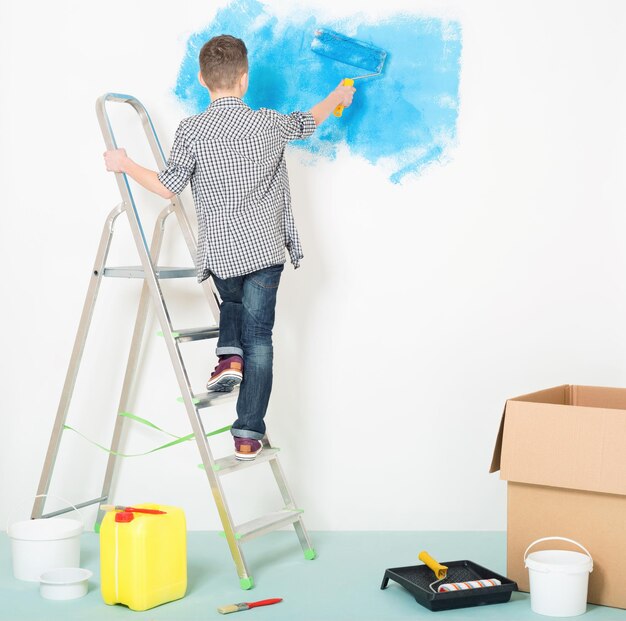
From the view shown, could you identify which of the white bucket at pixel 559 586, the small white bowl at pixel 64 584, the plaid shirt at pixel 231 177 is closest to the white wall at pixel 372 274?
the plaid shirt at pixel 231 177

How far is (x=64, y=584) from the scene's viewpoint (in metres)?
2.46

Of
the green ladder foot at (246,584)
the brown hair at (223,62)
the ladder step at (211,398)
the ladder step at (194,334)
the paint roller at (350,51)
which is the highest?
the paint roller at (350,51)

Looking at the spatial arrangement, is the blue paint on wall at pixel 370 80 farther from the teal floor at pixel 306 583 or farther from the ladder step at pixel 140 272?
the teal floor at pixel 306 583

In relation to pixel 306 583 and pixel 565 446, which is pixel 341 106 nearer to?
pixel 565 446

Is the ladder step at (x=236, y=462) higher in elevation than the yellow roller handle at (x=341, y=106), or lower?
lower

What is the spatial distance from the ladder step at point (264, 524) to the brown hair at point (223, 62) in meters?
1.29

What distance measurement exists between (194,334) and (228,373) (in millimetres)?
178

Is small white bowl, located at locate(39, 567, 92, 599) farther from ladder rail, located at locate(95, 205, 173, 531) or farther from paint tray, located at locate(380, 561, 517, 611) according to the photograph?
paint tray, located at locate(380, 561, 517, 611)

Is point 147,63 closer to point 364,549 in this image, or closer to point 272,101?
point 272,101

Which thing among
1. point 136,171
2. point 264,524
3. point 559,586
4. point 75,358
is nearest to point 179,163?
point 136,171

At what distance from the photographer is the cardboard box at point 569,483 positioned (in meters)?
2.37

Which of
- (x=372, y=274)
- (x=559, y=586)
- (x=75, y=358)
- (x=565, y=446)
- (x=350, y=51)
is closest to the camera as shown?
(x=559, y=586)

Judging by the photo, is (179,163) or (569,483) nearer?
(569,483)

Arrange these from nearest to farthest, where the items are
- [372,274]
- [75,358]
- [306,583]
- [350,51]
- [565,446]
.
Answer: [565,446]
[306,583]
[75,358]
[350,51]
[372,274]
